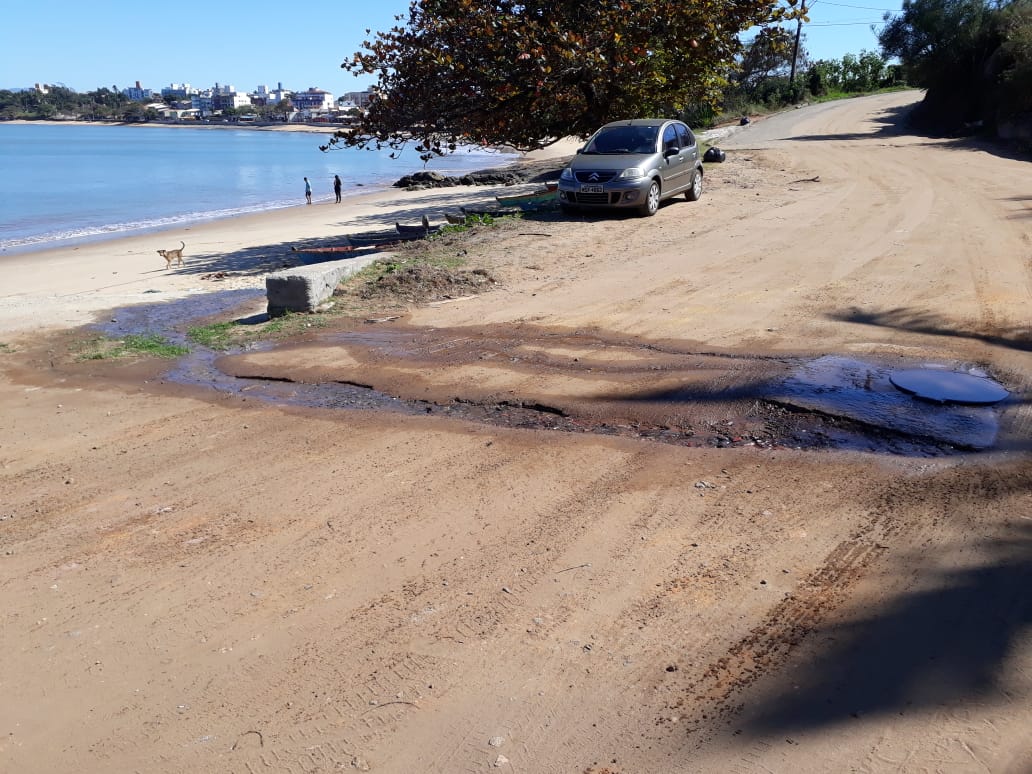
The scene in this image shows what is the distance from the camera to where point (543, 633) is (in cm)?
370

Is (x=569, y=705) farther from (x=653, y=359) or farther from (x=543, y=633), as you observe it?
(x=653, y=359)

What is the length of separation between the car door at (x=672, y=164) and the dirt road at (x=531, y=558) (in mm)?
7367

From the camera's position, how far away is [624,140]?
51.5 ft

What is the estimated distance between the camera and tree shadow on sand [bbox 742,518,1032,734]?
10.2 ft

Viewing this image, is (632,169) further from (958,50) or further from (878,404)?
(958,50)

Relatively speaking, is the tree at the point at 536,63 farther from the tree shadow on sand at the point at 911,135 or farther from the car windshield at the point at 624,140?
the tree shadow on sand at the point at 911,135

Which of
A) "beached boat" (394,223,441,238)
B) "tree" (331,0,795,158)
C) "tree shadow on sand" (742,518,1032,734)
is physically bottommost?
"tree shadow on sand" (742,518,1032,734)

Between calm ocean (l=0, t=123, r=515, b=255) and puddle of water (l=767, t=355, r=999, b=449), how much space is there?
2443cm

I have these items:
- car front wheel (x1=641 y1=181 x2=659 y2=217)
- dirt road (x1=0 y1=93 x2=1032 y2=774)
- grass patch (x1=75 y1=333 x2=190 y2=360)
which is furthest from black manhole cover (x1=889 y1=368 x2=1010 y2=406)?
car front wheel (x1=641 y1=181 x2=659 y2=217)

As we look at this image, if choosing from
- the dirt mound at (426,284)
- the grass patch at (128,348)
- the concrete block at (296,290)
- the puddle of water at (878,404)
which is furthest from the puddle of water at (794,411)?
the dirt mound at (426,284)

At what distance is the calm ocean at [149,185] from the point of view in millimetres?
30312

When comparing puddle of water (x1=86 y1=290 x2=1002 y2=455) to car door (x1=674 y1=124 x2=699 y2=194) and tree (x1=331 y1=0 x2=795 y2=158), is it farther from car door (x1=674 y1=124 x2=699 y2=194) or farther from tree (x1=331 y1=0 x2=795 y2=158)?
tree (x1=331 y1=0 x2=795 y2=158)

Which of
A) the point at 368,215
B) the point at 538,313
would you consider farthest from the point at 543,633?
the point at 368,215

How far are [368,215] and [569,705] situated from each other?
2682 cm
